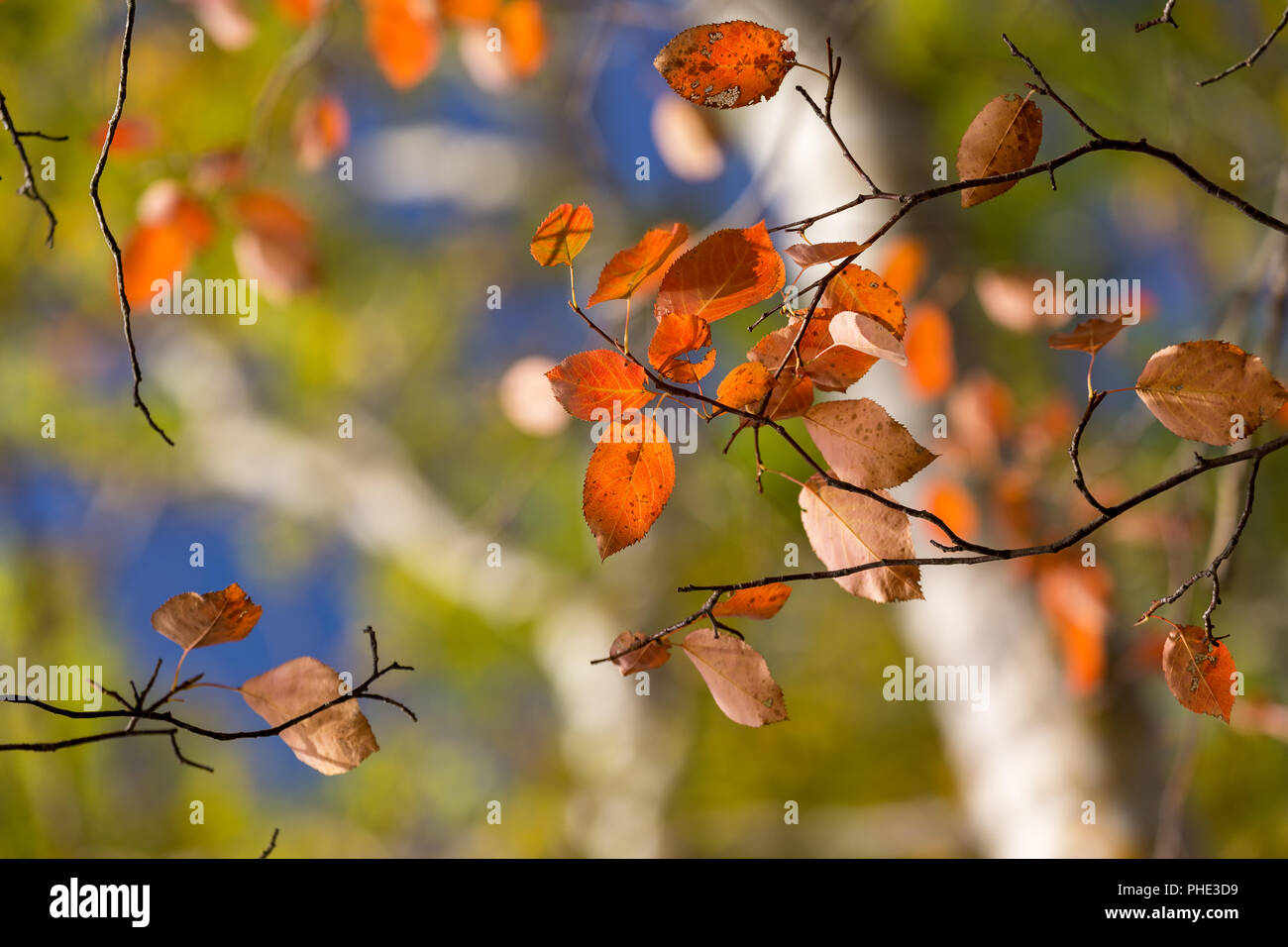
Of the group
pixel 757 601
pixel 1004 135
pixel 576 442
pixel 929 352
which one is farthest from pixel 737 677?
pixel 576 442

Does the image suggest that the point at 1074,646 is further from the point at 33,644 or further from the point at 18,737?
the point at 18,737

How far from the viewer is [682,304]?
0.33 m

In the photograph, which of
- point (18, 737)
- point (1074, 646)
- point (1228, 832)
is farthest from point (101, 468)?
point (1228, 832)

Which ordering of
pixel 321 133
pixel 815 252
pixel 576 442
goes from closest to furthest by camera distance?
pixel 815 252
pixel 321 133
pixel 576 442

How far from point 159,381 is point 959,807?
3125 millimetres

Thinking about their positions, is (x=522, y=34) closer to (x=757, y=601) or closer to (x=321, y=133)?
(x=321, y=133)

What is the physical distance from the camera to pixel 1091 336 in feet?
1.11

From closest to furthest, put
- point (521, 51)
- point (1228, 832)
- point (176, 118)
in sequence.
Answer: point (521, 51) < point (1228, 832) < point (176, 118)

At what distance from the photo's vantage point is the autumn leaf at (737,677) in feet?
1.14

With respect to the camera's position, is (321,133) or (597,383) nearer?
(597,383)

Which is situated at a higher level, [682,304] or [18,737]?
[682,304]

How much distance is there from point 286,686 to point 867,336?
0.29 m

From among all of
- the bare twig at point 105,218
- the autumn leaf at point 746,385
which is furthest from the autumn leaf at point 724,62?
the bare twig at point 105,218

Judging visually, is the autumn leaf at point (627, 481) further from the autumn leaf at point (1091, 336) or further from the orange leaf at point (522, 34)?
the orange leaf at point (522, 34)
